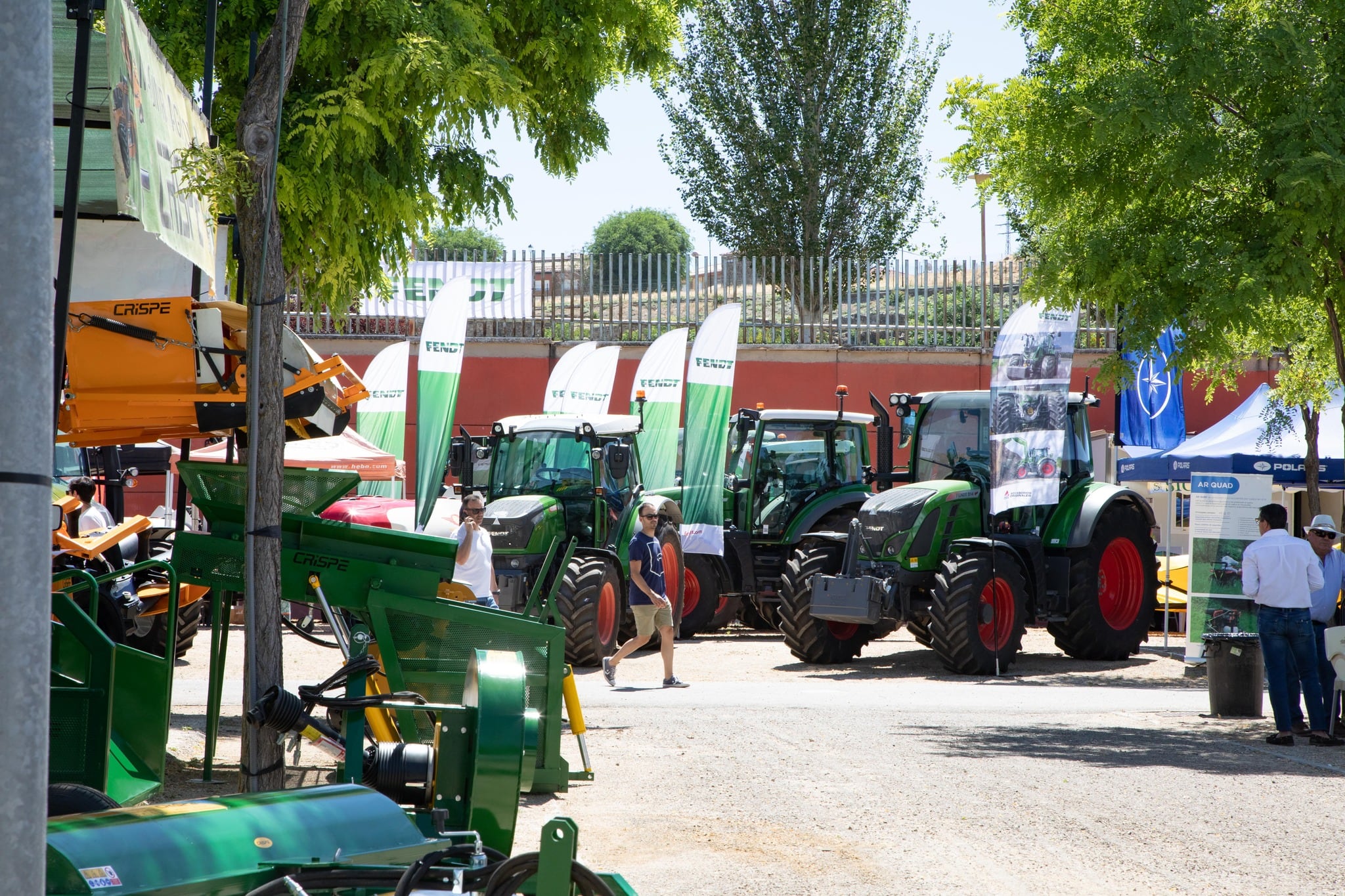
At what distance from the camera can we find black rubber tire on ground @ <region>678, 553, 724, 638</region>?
54.7 ft

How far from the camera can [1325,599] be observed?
10.4 meters

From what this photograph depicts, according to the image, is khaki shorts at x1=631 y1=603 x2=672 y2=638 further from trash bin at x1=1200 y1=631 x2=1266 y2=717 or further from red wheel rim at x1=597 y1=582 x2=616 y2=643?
trash bin at x1=1200 y1=631 x2=1266 y2=717

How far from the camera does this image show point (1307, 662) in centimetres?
997

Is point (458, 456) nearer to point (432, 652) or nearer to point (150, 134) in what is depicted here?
point (432, 652)

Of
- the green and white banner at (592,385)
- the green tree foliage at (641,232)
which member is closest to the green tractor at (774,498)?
the green and white banner at (592,385)

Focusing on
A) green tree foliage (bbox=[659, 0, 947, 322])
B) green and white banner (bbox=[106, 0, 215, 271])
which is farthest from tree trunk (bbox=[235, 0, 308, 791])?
green tree foliage (bbox=[659, 0, 947, 322])

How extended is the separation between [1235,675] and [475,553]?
6.27 m

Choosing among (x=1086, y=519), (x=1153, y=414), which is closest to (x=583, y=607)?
(x=1086, y=519)

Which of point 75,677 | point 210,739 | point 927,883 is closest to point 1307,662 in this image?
point 927,883

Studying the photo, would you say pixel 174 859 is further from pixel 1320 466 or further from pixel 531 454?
pixel 1320 466

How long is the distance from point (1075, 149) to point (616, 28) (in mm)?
3589

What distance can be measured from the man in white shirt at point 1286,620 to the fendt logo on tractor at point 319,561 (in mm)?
6671

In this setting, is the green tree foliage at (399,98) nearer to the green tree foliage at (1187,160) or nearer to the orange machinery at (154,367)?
the orange machinery at (154,367)

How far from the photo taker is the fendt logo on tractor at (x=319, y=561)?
6.63m
